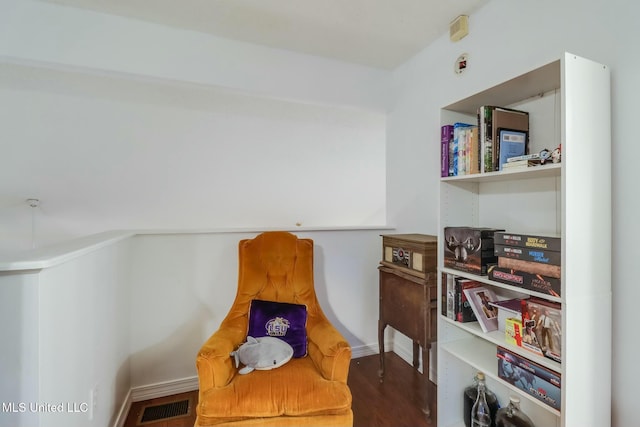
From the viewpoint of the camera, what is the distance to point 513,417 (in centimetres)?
142

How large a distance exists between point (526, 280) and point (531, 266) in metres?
0.06

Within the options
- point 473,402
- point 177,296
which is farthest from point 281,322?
point 473,402

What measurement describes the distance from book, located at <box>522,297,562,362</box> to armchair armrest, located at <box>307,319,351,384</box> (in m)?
0.77

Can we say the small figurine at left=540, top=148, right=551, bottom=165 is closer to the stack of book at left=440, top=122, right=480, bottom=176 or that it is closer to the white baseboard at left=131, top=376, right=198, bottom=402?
the stack of book at left=440, top=122, right=480, bottom=176

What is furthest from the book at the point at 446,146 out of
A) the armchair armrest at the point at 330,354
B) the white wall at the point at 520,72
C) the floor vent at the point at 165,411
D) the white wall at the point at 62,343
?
the floor vent at the point at 165,411

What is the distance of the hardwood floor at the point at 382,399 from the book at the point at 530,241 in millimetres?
993

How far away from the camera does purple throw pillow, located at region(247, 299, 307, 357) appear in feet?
5.46

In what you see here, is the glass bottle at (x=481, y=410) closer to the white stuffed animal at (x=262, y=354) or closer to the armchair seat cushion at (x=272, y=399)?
the armchair seat cushion at (x=272, y=399)

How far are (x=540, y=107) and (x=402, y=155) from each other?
3.53ft

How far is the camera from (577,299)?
1.08 m

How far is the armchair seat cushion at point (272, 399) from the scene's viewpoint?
4.06 feet

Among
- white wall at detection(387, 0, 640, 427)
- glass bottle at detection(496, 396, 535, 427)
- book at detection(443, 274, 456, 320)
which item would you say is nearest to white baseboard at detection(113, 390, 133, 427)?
book at detection(443, 274, 456, 320)

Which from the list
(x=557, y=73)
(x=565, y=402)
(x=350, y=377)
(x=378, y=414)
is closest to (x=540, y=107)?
(x=557, y=73)

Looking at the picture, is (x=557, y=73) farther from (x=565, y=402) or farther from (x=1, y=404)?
(x=1, y=404)
